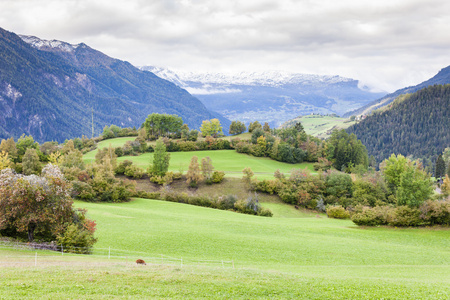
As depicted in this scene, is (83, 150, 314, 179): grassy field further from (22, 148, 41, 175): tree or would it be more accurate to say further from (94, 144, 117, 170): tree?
(22, 148, 41, 175): tree

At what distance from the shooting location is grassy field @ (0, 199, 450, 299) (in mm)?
21516

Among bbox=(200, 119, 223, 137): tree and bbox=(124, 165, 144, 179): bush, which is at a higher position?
bbox=(200, 119, 223, 137): tree

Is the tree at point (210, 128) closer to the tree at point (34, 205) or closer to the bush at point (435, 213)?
the bush at point (435, 213)

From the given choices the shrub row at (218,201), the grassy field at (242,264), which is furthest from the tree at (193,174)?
the grassy field at (242,264)

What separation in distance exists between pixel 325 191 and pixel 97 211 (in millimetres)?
61359

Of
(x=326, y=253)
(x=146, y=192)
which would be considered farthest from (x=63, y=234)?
(x=146, y=192)

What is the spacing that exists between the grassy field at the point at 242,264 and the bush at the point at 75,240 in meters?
2.84

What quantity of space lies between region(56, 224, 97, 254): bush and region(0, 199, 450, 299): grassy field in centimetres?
284

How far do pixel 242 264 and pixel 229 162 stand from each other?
92412 mm

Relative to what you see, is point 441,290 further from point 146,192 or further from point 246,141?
point 246,141

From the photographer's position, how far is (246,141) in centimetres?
14988

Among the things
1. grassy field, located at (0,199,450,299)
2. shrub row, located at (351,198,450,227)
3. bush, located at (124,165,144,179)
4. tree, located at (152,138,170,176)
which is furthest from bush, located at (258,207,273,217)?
bush, located at (124,165,144,179)

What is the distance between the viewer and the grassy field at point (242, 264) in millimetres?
21516

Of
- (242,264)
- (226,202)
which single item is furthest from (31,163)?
(242,264)
